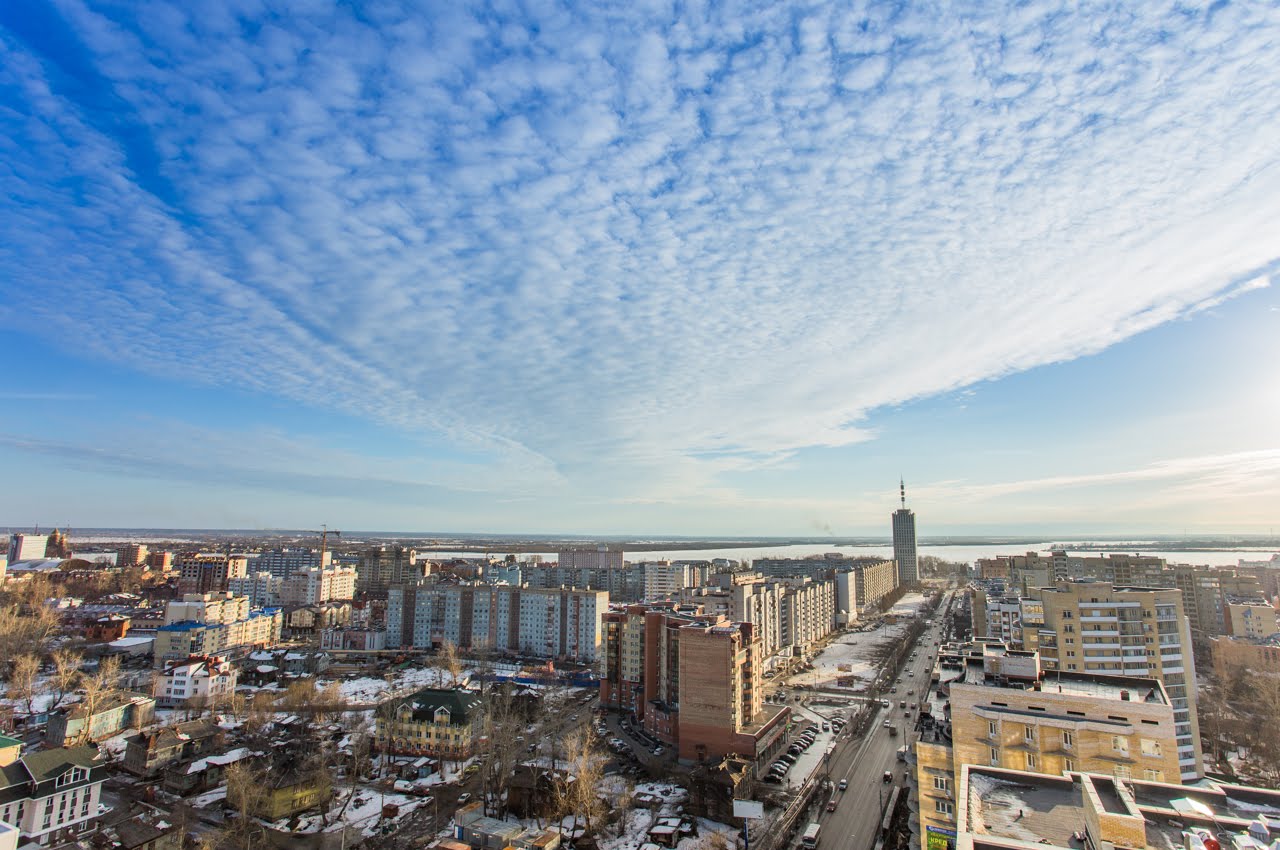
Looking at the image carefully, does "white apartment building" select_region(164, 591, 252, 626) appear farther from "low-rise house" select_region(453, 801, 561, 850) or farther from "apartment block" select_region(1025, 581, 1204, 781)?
"apartment block" select_region(1025, 581, 1204, 781)

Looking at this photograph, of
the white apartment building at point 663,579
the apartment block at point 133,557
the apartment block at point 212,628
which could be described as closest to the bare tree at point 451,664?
the apartment block at point 212,628

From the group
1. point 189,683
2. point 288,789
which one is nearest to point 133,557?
point 189,683

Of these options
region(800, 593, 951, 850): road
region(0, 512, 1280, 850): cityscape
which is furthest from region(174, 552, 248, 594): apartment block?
region(800, 593, 951, 850): road

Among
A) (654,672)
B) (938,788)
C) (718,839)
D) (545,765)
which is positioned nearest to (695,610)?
(654,672)

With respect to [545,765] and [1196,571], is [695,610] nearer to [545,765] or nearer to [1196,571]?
[545,765]

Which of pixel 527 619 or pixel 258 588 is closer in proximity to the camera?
pixel 527 619

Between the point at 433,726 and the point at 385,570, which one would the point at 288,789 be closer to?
the point at 433,726
